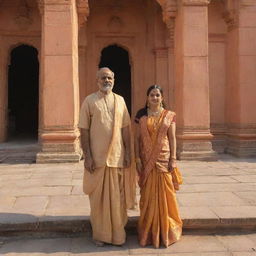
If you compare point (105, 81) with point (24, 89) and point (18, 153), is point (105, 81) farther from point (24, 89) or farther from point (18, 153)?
point (24, 89)

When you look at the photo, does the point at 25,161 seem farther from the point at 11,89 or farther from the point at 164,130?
the point at 11,89

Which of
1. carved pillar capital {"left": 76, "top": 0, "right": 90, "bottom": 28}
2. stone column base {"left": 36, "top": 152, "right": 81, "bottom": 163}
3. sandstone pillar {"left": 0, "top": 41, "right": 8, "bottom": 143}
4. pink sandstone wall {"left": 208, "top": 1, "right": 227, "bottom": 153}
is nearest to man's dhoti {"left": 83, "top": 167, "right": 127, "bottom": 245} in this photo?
stone column base {"left": 36, "top": 152, "right": 81, "bottom": 163}

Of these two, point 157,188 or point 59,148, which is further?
point 59,148

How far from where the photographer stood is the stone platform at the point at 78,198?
4.13m

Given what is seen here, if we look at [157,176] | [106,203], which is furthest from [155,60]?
[106,203]

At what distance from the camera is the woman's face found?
12.4 feet

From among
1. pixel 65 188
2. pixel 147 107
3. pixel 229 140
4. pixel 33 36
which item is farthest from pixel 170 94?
pixel 147 107

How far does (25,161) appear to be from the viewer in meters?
8.79

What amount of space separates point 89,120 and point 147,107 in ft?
2.28

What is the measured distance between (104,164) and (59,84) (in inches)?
208

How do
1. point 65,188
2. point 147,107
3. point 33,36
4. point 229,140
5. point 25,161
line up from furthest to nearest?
1. point 33,36
2. point 229,140
3. point 25,161
4. point 65,188
5. point 147,107

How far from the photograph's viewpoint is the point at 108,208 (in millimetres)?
3646

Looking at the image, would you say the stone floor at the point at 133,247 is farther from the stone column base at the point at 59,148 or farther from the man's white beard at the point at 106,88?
the stone column base at the point at 59,148

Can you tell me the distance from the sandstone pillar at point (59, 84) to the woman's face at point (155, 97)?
4.98m
